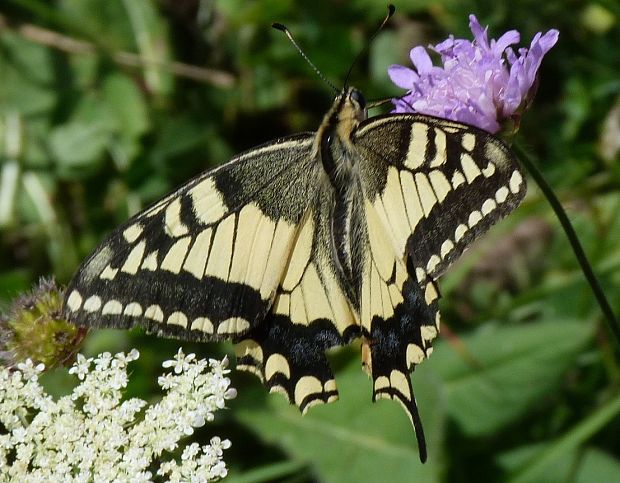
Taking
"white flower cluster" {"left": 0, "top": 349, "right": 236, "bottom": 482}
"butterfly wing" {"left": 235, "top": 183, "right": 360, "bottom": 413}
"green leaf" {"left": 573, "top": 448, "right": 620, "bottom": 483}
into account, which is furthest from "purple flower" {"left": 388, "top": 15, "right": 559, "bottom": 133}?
"green leaf" {"left": 573, "top": 448, "right": 620, "bottom": 483}

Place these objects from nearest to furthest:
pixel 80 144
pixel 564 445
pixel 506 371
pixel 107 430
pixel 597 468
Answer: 1. pixel 107 430
2. pixel 564 445
3. pixel 597 468
4. pixel 506 371
5. pixel 80 144

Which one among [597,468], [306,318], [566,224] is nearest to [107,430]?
[306,318]

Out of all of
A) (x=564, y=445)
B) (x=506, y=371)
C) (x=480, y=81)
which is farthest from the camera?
(x=506, y=371)

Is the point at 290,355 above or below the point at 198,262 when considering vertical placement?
below

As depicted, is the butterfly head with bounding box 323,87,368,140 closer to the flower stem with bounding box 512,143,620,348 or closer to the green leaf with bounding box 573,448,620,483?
the flower stem with bounding box 512,143,620,348

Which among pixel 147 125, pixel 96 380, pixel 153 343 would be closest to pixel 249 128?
pixel 147 125

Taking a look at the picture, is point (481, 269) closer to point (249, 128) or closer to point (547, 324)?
point (547, 324)

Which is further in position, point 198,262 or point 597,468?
point 597,468

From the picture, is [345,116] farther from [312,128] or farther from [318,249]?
[312,128]
